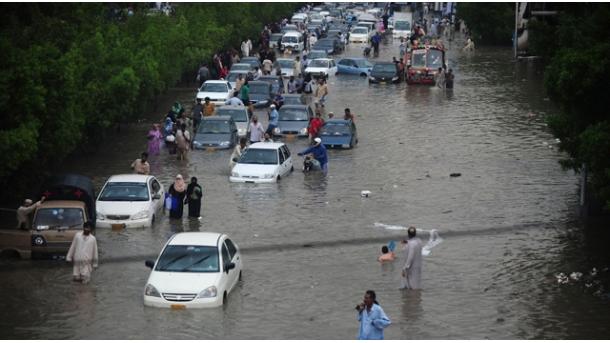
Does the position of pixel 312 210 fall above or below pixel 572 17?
below

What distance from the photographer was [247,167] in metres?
38.6

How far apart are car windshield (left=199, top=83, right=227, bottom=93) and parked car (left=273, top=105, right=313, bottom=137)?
7378 mm

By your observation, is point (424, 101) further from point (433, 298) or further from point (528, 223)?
point (433, 298)

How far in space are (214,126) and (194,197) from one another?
12.7 m

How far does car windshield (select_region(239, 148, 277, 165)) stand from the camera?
38.9 metres

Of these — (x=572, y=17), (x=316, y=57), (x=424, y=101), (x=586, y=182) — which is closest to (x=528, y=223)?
(x=586, y=182)

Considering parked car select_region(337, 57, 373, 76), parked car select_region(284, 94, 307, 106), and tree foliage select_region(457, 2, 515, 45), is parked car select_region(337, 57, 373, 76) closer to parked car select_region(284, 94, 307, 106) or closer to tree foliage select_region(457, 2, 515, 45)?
parked car select_region(284, 94, 307, 106)

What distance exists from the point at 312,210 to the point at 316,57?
39.9 meters

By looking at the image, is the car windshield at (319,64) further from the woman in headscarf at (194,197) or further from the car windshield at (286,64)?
the woman in headscarf at (194,197)

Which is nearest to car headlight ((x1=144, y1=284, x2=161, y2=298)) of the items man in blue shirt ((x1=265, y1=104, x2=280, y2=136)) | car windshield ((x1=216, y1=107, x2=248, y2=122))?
man in blue shirt ((x1=265, y1=104, x2=280, y2=136))

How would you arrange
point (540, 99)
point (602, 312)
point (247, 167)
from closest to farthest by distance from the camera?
point (602, 312) → point (247, 167) → point (540, 99)

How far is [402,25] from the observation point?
319 ft

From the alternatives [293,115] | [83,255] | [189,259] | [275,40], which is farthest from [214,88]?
[275,40]

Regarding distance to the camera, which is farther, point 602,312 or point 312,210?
point 312,210
